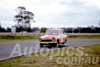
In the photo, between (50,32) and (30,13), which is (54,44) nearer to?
(50,32)

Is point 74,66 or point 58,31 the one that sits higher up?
point 58,31

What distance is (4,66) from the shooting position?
5074 mm

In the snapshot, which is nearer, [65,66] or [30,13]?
[65,66]

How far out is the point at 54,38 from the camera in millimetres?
12086

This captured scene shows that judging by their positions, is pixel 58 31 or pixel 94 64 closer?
pixel 94 64

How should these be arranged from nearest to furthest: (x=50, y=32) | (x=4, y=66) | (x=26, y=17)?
1. (x=4, y=66)
2. (x=50, y=32)
3. (x=26, y=17)

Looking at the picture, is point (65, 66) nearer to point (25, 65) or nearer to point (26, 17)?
point (25, 65)

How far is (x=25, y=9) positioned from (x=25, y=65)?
38.3 metres

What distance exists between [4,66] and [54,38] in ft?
24.1

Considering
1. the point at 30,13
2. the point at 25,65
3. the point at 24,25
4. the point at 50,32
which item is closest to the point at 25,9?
the point at 30,13

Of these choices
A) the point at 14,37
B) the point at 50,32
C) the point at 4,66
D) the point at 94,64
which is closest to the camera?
the point at 4,66

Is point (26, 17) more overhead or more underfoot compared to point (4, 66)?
more overhead

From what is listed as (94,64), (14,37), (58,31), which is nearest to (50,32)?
(58,31)

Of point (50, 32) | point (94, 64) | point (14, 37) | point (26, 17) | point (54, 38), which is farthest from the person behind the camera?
point (26, 17)
